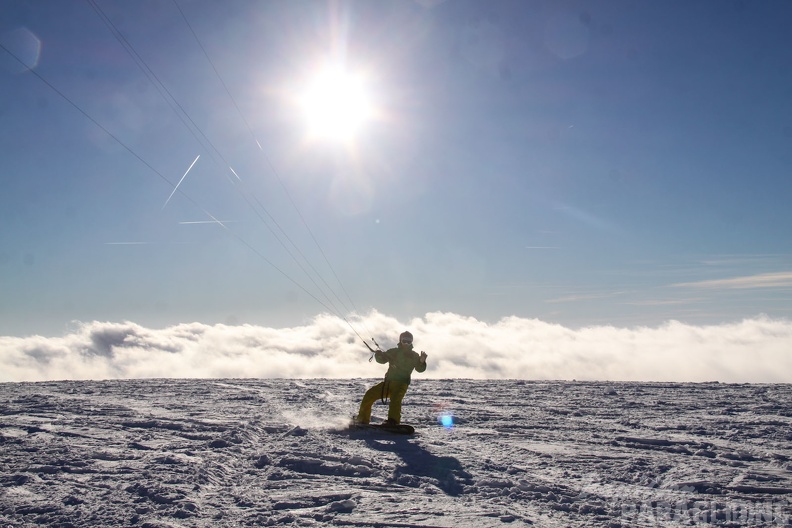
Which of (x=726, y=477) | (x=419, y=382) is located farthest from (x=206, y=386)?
(x=726, y=477)

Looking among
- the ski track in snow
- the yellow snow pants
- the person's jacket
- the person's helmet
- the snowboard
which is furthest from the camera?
the person's helmet

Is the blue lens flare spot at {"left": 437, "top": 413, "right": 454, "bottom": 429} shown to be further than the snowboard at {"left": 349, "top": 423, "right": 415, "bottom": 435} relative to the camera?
Yes

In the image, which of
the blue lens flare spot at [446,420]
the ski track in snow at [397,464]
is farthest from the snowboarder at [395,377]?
the blue lens flare spot at [446,420]

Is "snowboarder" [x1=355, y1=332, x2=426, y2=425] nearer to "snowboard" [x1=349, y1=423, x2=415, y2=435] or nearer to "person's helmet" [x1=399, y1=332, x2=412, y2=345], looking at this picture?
"person's helmet" [x1=399, y1=332, x2=412, y2=345]

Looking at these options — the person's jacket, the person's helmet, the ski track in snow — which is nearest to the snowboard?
the ski track in snow

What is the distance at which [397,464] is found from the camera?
667 centimetres

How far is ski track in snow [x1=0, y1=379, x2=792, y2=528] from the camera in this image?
4.79 meters

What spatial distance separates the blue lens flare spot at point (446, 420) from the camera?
990cm

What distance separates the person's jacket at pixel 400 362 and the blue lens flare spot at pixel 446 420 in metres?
Answer: 1.06

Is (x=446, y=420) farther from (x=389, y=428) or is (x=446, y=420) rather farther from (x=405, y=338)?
→ (x=405, y=338)

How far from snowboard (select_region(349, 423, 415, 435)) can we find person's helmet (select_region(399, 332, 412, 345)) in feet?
5.81

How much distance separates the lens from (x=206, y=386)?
53.7ft

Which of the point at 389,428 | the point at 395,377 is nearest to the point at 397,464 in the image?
the point at 389,428

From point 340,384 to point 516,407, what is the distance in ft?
23.8
